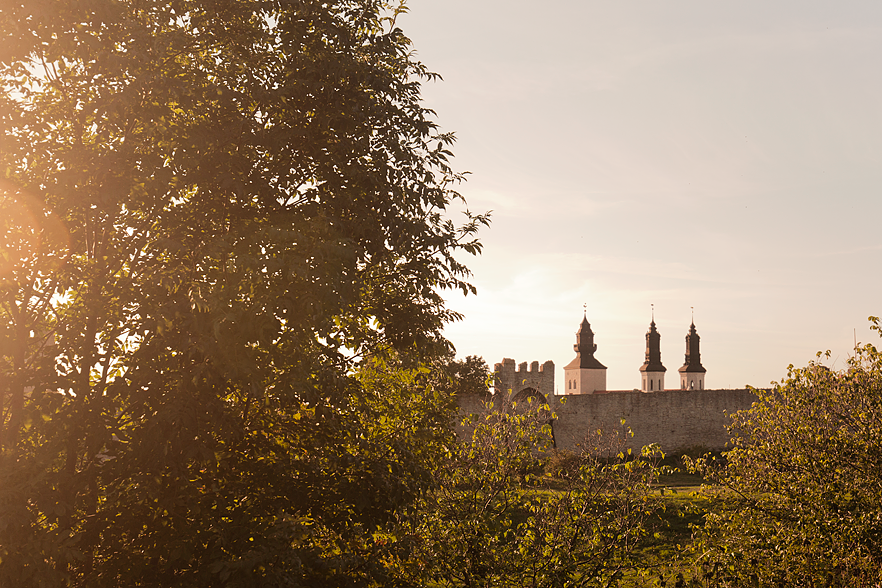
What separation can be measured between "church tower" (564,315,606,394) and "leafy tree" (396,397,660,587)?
3374 inches

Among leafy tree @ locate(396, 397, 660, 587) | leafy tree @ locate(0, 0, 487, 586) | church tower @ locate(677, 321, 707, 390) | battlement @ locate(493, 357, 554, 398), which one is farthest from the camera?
church tower @ locate(677, 321, 707, 390)

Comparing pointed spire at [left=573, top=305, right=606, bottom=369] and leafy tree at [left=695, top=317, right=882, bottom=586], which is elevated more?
pointed spire at [left=573, top=305, right=606, bottom=369]

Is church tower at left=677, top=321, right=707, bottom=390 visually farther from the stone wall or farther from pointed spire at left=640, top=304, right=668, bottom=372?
the stone wall

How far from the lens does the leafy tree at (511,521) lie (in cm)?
833

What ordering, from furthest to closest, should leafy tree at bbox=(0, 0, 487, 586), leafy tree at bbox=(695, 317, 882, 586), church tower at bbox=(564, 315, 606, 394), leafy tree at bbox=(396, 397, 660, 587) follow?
church tower at bbox=(564, 315, 606, 394), leafy tree at bbox=(695, 317, 882, 586), leafy tree at bbox=(396, 397, 660, 587), leafy tree at bbox=(0, 0, 487, 586)

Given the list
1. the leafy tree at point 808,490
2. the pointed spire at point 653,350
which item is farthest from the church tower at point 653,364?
the leafy tree at point 808,490

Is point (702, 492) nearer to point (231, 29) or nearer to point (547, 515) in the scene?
point (547, 515)

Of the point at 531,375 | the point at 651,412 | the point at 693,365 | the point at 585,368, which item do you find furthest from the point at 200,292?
the point at 693,365

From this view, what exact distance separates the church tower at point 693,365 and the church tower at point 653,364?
3.46 m

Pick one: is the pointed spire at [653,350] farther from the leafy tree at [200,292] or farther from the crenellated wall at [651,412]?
the leafy tree at [200,292]

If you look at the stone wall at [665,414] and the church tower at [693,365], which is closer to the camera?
the stone wall at [665,414]

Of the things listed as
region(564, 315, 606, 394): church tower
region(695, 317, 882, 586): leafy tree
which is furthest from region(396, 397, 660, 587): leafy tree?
region(564, 315, 606, 394): church tower

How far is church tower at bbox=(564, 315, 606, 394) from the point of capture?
9444cm

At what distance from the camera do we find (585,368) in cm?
9469
